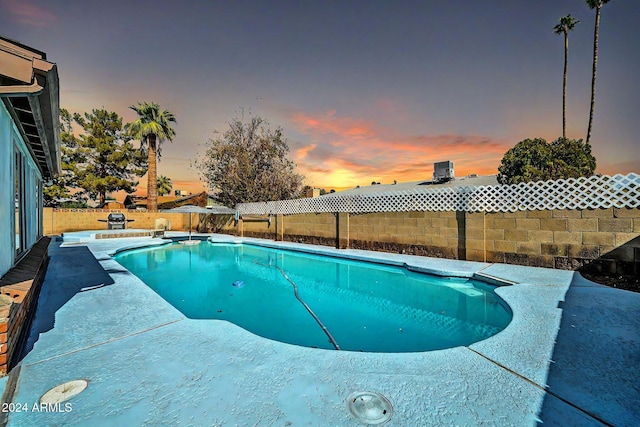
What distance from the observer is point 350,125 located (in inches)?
514

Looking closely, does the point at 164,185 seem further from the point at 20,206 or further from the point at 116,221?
the point at 20,206

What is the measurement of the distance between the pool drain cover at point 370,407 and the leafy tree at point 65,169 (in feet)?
99.5

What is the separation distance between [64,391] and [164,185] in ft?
149

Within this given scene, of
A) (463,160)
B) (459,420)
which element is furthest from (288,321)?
(463,160)

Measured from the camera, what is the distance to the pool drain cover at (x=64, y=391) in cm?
175

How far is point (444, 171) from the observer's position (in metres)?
15.5

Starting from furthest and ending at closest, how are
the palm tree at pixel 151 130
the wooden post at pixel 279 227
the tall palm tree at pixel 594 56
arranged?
the palm tree at pixel 151 130 → the tall palm tree at pixel 594 56 → the wooden post at pixel 279 227

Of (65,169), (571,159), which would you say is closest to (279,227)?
(571,159)

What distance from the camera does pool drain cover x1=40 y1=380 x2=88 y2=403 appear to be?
69.0 inches

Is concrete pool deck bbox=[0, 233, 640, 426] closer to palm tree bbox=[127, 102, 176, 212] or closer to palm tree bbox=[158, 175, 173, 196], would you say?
palm tree bbox=[127, 102, 176, 212]

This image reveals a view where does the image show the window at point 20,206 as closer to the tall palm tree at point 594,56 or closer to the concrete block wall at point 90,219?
the concrete block wall at point 90,219

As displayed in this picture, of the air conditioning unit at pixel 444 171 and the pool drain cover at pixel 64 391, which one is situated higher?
the air conditioning unit at pixel 444 171

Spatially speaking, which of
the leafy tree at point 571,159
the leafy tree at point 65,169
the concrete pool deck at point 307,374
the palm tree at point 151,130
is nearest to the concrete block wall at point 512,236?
the concrete pool deck at point 307,374

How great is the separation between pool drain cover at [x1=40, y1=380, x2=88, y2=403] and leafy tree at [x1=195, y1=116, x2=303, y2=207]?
16.0 meters
